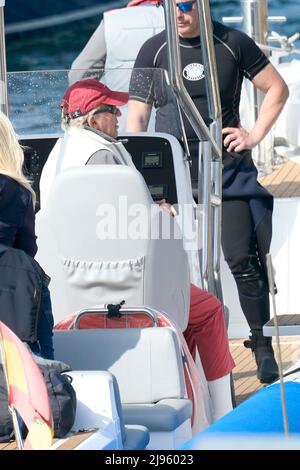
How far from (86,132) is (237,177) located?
1.22 meters

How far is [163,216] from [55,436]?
1288 millimetres

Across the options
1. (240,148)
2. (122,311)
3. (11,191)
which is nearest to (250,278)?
(240,148)

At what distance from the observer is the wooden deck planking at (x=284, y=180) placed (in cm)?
721

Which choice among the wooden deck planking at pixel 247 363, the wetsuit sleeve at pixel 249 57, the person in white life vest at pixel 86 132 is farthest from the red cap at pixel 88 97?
the wooden deck planking at pixel 247 363

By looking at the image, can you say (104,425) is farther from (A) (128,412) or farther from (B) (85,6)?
(B) (85,6)

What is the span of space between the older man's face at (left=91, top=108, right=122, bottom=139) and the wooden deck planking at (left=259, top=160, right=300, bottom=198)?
99.8 inches

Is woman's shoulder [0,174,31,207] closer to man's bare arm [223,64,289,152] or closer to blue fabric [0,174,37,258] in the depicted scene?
blue fabric [0,174,37,258]

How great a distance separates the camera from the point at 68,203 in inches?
161

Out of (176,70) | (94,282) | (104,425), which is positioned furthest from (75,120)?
(104,425)

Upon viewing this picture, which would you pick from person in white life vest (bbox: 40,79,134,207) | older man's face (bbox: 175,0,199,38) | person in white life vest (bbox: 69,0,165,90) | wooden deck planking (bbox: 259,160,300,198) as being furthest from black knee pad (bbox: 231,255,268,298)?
person in white life vest (bbox: 69,0,165,90)

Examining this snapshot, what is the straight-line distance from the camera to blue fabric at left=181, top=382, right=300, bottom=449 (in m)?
2.88

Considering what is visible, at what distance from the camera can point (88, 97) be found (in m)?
4.66

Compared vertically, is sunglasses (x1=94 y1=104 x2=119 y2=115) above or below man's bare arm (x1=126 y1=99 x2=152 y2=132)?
above

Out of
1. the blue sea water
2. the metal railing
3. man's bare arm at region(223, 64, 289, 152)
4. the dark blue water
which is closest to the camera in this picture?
the metal railing
